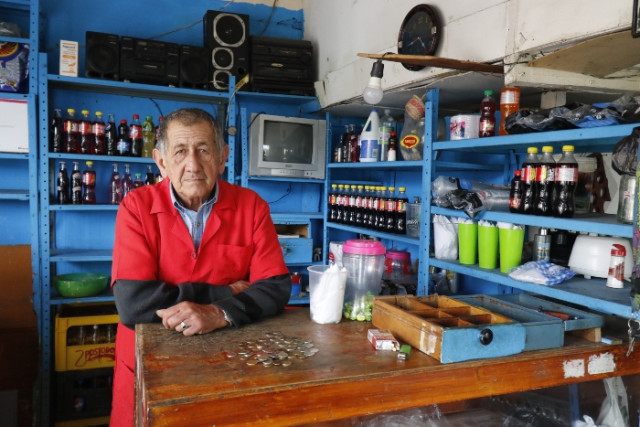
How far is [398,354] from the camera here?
131 centimetres

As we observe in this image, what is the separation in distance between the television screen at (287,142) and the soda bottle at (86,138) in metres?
1.17

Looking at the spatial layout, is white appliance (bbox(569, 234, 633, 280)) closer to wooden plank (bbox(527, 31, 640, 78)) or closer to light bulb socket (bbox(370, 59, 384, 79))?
wooden plank (bbox(527, 31, 640, 78))

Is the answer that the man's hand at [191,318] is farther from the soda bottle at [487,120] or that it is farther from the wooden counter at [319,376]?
the soda bottle at [487,120]

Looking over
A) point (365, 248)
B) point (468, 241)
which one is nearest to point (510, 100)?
point (468, 241)

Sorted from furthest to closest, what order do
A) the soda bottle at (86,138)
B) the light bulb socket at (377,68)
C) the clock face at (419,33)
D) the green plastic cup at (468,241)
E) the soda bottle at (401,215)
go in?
1. the soda bottle at (86,138)
2. the soda bottle at (401,215)
3. the clock face at (419,33)
4. the green plastic cup at (468,241)
5. the light bulb socket at (377,68)

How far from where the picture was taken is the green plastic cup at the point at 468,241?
2123 mm

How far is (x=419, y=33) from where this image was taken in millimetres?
2348

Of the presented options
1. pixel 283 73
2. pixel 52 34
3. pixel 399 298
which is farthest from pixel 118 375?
pixel 52 34

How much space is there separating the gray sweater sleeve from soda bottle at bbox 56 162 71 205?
2016mm

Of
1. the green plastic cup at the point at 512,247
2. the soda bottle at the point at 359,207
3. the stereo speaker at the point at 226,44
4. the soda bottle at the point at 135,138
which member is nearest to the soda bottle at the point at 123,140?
the soda bottle at the point at 135,138

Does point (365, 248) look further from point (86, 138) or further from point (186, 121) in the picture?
point (86, 138)

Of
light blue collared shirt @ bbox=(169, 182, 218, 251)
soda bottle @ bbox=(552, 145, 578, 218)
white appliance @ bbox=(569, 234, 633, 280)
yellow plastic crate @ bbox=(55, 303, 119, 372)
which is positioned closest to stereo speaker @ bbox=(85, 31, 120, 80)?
yellow plastic crate @ bbox=(55, 303, 119, 372)

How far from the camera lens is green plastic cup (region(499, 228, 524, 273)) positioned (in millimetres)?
1918

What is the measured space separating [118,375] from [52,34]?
107 inches
